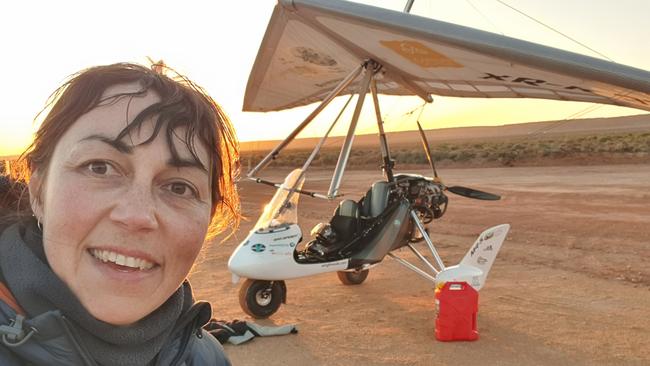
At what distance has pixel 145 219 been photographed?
118 cm

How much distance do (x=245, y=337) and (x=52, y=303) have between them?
433cm

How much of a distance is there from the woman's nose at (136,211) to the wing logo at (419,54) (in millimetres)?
4014

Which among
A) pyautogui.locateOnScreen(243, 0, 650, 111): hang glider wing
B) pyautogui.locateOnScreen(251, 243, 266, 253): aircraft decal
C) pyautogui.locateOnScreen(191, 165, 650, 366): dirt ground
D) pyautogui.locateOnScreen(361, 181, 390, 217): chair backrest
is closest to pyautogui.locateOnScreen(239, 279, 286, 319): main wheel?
pyautogui.locateOnScreen(191, 165, 650, 366): dirt ground

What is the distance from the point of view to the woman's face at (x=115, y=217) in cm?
118

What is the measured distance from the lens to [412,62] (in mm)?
5969

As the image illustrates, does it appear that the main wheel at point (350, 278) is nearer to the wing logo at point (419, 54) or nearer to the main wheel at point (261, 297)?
the main wheel at point (261, 297)

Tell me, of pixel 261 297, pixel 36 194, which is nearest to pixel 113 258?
pixel 36 194

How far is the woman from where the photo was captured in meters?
1.18

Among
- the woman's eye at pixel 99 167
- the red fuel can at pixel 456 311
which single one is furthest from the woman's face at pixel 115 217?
the red fuel can at pixel 456 311

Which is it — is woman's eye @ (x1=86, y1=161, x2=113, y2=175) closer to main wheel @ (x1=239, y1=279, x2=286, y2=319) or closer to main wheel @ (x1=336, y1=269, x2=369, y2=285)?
main wheel @ (x1=239, y1=279, x2=286, y2=319)

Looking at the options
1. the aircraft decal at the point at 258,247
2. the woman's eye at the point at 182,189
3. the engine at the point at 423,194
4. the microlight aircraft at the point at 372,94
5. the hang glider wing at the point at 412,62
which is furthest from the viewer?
the engine at the point at 423,194

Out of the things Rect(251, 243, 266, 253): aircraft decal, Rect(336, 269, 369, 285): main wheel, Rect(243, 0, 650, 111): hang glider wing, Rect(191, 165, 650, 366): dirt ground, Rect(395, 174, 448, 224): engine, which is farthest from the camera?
Rect(336, 269, 369, 285): main wheel

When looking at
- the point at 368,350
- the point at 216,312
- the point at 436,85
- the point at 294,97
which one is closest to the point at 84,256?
the point at 368,350

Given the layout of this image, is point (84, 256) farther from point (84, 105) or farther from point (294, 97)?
point (294, 97)
